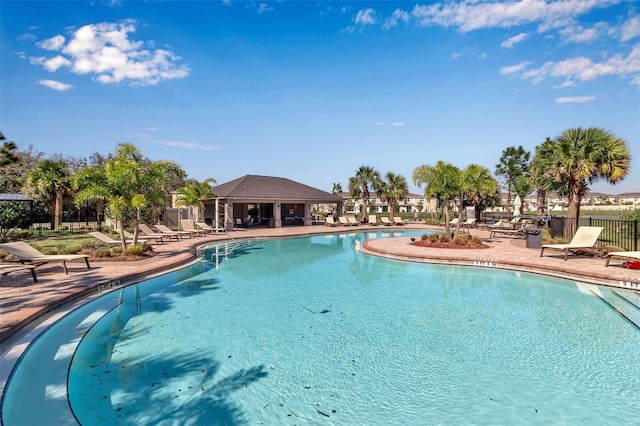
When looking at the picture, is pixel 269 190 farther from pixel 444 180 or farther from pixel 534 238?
pixel 534 238

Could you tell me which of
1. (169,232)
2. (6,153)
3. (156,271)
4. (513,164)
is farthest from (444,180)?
(513,164)

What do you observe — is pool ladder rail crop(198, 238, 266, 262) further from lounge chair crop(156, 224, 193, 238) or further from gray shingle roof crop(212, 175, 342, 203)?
gray shingle roof crop(212, 175, 342, 203)

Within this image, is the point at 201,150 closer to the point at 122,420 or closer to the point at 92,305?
the point at 92,305

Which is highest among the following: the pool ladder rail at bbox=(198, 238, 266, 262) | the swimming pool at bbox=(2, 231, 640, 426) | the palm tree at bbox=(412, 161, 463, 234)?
the palm tree at bbox=(412, 161, 463, 234)

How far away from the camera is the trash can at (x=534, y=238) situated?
1406cm

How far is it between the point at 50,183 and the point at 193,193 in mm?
11044

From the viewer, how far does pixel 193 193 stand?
76.7ft

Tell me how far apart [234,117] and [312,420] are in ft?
76.2

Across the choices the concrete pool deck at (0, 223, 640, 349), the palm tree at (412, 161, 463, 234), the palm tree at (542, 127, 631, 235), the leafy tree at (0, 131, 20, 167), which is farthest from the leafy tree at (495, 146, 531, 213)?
the leafy tree at (0, 131, 20, 167)

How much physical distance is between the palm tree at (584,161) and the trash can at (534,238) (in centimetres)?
176

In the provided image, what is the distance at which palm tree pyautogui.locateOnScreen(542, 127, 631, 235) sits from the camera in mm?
13547

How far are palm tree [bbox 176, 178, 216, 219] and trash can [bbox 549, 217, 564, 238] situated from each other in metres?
21.4

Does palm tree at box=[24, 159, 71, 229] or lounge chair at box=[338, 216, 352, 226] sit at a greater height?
palm tree at box=[24, 159, 71, 229]

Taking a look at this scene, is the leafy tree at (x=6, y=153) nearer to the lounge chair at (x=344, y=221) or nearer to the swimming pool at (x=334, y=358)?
the swimming pool at (x=334, y=358)
